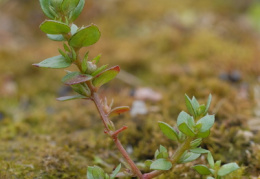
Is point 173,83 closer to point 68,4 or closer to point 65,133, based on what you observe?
point 65,133

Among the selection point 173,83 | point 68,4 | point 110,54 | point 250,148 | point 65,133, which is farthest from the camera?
point 110,54

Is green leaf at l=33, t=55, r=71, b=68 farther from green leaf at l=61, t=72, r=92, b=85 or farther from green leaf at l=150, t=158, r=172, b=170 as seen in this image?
green leaf at l=150, t=158, r=172, b=170

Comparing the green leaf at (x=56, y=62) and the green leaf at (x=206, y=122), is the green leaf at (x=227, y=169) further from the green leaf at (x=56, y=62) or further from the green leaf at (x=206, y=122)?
the green leaf at (x=56, y=62)

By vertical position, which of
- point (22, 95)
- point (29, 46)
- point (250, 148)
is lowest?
point (250, 148)

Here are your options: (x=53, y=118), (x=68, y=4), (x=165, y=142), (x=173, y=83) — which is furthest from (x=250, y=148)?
(x=53, y=118)

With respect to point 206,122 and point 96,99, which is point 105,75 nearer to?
point 96,99

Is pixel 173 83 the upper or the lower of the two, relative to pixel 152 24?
lower
